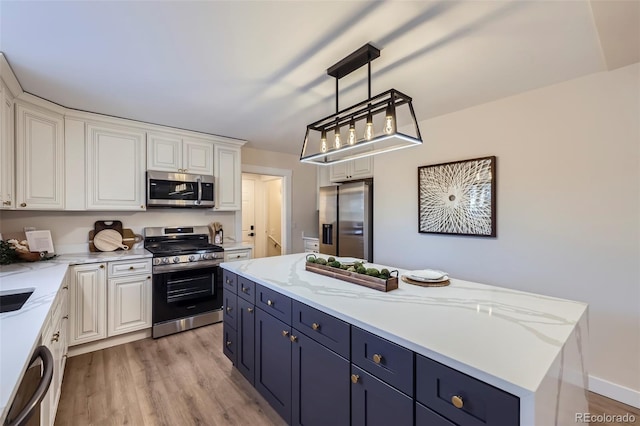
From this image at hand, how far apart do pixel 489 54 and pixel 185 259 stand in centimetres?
328

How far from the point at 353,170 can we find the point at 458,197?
1725mm

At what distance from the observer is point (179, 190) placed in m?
3.40

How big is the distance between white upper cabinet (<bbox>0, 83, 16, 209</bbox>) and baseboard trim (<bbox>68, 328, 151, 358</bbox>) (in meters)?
1.41

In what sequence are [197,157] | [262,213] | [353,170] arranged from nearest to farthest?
1. [197,157]
2. [353,170]
3. [262,213]

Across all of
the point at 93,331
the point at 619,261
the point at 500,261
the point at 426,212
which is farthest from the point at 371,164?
the point at 93,331

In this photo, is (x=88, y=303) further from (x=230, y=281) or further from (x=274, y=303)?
(x=274, y=303)

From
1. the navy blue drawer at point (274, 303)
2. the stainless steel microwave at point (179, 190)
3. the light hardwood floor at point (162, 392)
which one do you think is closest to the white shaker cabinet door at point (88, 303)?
the light hardwood floor at point (162, 392)

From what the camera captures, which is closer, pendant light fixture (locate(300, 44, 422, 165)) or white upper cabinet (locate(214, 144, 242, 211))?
pendant light fixture (locate(300, 44, 422, 165))

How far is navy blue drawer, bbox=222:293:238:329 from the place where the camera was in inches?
89.9

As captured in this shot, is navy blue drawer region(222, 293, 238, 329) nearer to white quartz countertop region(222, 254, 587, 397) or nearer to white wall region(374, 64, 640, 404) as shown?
white quartz countertop region(222, 254, 587, 397)

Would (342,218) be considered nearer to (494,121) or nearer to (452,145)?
(452,145)

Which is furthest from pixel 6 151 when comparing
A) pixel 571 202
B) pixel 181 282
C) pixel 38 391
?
pixel 571 202

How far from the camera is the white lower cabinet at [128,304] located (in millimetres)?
2812

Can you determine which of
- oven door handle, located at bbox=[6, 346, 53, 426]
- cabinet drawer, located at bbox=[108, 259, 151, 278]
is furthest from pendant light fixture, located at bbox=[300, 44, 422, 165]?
cabinet drawer, located at bbox=[108, 259, 151, 278]
